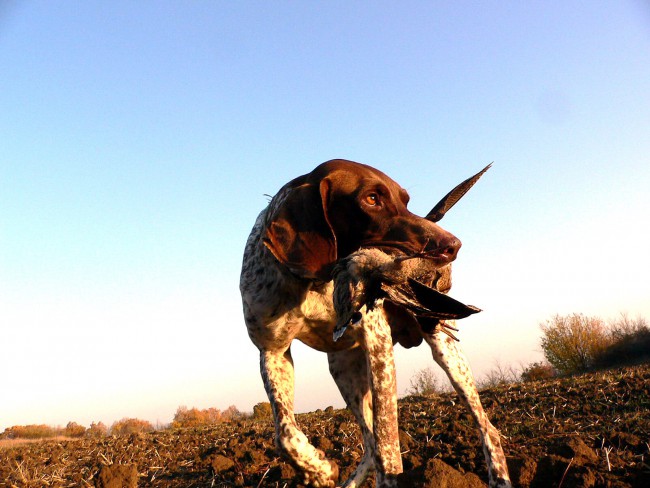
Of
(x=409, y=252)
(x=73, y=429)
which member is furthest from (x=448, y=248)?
(x=73, y=429)

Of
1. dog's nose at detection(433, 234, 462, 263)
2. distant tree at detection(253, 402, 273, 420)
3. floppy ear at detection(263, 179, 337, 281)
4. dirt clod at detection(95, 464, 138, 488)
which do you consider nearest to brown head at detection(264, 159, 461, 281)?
floppy ear at detection(263, 179, 337, 281)

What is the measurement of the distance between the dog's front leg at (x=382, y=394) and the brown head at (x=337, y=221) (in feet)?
1.33

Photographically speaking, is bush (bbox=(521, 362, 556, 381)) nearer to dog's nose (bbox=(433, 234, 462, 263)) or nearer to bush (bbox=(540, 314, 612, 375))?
bush (bbox=(540, 314, 612, 375))

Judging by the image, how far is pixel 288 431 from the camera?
399 centimetres

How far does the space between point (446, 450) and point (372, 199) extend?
2.07 metres

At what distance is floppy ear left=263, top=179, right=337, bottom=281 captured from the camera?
3.39 metres

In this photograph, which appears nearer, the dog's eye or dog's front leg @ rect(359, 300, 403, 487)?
dog's front leg @ rect(359, 300, 403, 487)

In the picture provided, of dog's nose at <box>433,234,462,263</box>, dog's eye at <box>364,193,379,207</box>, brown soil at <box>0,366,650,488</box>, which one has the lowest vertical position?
brown soil at <box>0,366,650,488</box>

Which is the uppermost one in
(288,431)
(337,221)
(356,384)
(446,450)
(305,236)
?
(337,221)

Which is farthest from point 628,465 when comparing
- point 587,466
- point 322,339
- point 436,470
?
point 322,339

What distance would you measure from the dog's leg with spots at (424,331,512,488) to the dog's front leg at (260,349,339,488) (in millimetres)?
1015

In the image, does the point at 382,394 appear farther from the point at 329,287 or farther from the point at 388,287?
the point at 329,287

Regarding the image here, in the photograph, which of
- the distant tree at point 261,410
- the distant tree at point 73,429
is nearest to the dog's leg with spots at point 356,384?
the distant tree at point 261,410

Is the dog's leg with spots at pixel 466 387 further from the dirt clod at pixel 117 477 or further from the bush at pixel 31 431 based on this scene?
the bush at pixel 31 431
